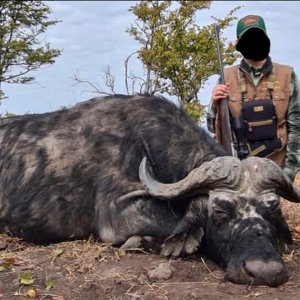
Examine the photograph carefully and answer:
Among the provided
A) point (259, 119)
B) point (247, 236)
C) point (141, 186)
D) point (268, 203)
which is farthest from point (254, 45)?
point (247, 236)

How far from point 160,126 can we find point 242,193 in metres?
1.27

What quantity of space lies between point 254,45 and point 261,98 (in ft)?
1.70

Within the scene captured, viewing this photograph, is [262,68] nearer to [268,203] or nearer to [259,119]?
[259,119]

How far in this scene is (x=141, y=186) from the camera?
534 centimetres

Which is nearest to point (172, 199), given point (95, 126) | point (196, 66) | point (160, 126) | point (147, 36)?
point (160, 126)

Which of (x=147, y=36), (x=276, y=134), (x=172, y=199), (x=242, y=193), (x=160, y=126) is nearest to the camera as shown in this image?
(x=242, y=193)

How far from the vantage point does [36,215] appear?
18.9ft

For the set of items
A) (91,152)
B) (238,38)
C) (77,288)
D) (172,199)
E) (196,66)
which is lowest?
(77,288)

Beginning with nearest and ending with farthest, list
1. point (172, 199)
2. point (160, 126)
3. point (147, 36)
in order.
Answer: point (172, 199) → point (160, 126) → point (147, 36)

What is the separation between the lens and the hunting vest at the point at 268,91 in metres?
6.32

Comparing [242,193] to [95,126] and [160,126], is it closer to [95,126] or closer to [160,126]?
[160,126]

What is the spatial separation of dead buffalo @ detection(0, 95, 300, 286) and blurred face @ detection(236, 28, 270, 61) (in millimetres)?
1039

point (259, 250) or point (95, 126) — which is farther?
point (95, 126)

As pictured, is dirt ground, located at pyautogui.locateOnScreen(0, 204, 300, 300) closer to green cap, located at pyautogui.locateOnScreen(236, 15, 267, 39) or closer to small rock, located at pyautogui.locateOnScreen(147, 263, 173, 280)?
small rock, located at pyautogui.locateOnScreen(147, 263, 173, 280)
